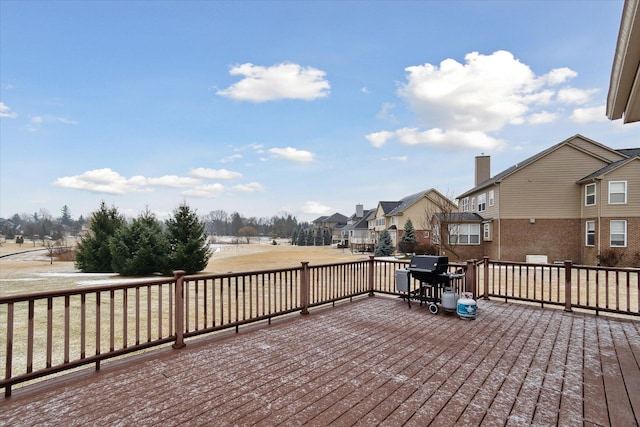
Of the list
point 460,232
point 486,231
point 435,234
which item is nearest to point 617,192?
point 486,231

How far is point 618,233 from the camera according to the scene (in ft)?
46.5

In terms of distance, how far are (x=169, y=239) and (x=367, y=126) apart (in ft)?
38.0

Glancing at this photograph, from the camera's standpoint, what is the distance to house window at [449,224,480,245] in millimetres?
18766

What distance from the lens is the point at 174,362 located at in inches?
128

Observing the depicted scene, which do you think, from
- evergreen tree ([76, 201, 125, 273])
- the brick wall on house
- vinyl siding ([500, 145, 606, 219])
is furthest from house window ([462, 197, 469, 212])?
evergreen tree ([76, 201, 125, 273])

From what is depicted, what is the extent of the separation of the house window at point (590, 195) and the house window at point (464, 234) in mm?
5156

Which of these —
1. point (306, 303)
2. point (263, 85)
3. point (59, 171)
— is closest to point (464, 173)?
point (263, 85)

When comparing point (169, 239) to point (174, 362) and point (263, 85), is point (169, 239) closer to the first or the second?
point (263, 85)

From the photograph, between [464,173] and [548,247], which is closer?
[548,247]

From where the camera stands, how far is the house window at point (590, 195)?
48.8ft

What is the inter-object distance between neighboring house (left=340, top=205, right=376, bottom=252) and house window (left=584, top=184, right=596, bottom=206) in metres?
20.0

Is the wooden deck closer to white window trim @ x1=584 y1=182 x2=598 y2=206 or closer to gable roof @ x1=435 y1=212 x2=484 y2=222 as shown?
white window trim @ x1=584 y1=182 x2=598 y2=206

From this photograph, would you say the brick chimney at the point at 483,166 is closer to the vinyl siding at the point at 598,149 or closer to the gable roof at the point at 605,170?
the vinyl siding at the point at 598,149

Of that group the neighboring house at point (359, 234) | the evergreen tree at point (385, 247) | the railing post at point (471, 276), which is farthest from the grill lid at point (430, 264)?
the neighboring house at point (359, 234)
